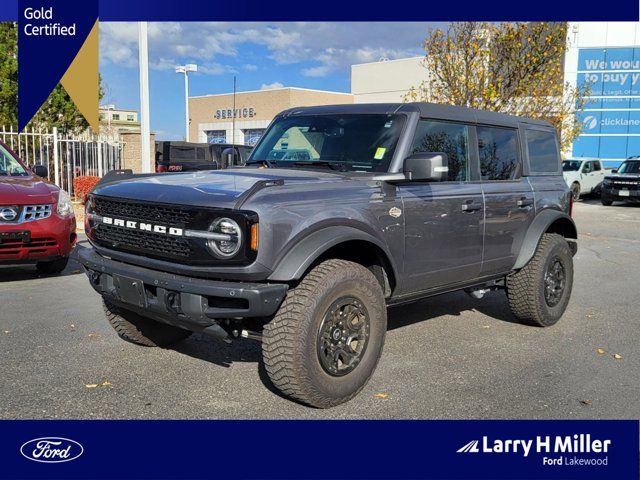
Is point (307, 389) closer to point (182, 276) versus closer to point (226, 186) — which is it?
point (182, 276)

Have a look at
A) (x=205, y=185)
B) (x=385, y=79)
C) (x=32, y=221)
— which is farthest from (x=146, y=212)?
(x=385, y=79)

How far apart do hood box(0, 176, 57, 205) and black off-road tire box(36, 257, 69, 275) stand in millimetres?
941

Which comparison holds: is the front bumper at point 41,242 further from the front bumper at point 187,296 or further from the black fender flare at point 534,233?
the black fender flare at point 534,233

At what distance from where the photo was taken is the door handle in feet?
15.9

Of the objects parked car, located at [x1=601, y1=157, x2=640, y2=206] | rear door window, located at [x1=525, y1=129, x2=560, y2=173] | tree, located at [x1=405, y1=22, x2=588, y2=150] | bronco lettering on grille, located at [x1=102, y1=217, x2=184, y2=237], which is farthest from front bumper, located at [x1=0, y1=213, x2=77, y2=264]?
parked car, located at [x1=601, y1=157, x2=640, y2=206]

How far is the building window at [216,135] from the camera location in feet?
187

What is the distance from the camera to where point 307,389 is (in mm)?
3707

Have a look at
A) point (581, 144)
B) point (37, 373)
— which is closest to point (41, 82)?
point (37, 373)

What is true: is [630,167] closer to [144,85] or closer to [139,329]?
[144,85]

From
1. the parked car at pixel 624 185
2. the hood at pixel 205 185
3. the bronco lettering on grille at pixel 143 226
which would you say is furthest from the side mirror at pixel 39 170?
the parked car at pixel 624 185
